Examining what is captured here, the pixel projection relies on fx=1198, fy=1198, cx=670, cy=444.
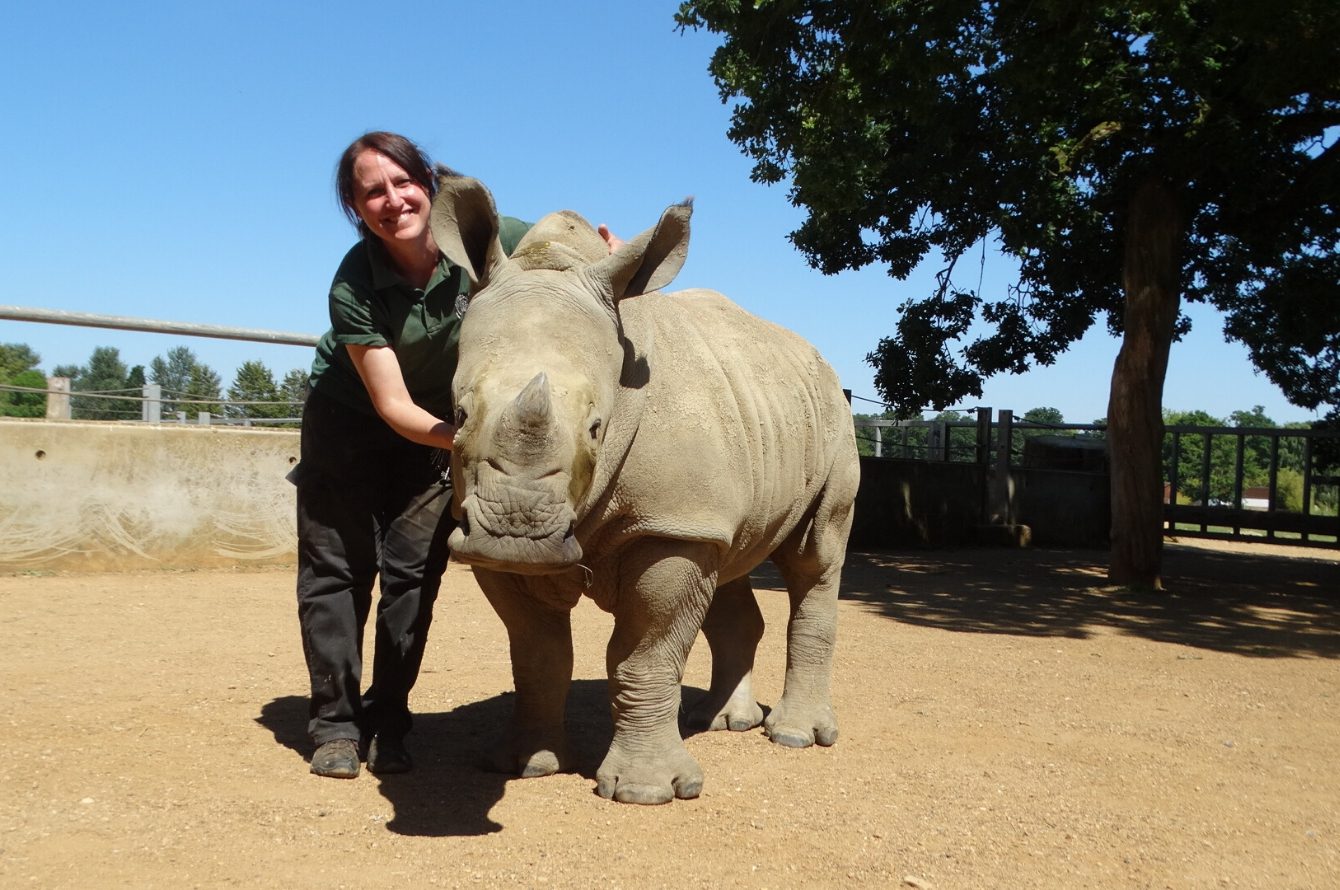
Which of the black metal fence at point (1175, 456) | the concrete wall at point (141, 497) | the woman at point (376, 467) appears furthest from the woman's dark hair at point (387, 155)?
the black metal fence at point (1175, 456)

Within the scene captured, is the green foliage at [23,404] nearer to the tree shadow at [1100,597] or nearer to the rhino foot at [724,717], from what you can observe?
the tree shadow at [1100,597]

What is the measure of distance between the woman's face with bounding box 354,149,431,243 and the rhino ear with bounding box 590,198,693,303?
83cm

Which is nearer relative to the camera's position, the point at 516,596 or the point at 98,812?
the point at 98,812

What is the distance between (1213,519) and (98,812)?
18.0 metres

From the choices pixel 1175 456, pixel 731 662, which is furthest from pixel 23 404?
pixel 1175 456

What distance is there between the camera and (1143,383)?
12.3 metres

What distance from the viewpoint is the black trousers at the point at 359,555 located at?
4.54m

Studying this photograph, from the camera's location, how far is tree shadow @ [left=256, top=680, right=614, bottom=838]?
389 cm

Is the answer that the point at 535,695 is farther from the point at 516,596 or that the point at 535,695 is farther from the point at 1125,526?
the point at 1125,526

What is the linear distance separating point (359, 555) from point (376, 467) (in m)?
0.35

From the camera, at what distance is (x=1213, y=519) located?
18531 mm

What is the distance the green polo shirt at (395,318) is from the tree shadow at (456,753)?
4.57ft

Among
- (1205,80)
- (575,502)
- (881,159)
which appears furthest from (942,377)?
(575,502)

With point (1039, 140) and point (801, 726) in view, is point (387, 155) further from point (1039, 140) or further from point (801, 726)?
point (1039, 140)
